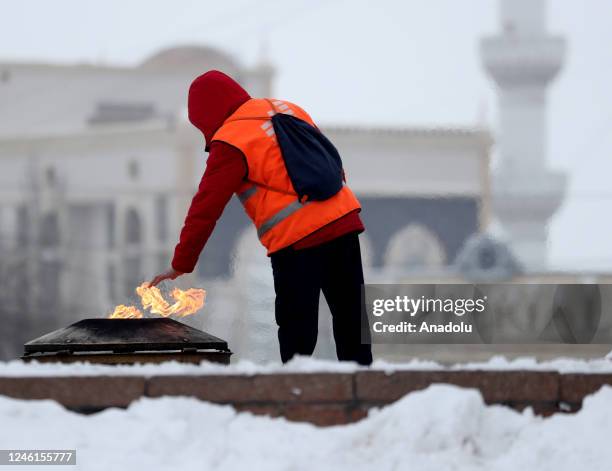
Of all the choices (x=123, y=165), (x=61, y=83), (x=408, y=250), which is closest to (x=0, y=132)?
(x=61, y=83)

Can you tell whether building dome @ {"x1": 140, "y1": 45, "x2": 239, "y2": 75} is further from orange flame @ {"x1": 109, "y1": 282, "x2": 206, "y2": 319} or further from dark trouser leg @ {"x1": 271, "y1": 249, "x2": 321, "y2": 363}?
dark trouser leg @ {"x1": 271, "y1": 249, "x2": 321, "y2": 363}

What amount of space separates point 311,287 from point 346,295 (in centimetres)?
25

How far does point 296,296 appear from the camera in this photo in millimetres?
6809

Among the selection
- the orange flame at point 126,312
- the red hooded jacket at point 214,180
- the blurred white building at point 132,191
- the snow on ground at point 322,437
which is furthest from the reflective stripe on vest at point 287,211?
the blurred white building at point 132,191

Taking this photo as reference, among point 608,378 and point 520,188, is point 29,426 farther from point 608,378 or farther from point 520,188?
point 520,188

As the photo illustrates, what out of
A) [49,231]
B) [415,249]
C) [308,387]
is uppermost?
[308,387]

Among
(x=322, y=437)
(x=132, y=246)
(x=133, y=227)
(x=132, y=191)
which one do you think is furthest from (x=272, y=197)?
(x=133, y=227)

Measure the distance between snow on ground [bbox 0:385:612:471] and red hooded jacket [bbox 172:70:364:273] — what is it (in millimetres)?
1200

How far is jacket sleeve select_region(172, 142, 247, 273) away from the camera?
6773 mm

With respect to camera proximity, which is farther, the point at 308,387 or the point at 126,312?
the point at 126,312

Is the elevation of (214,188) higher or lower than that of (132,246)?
higher

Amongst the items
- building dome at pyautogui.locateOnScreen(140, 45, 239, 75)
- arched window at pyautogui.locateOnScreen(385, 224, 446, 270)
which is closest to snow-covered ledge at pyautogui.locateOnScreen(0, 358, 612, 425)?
arched window at pyautogui.locateOnScreen(385, 224, 446, 270)

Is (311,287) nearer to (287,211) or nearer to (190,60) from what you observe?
(287,211)

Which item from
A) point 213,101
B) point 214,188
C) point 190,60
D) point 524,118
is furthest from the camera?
point 524,118
